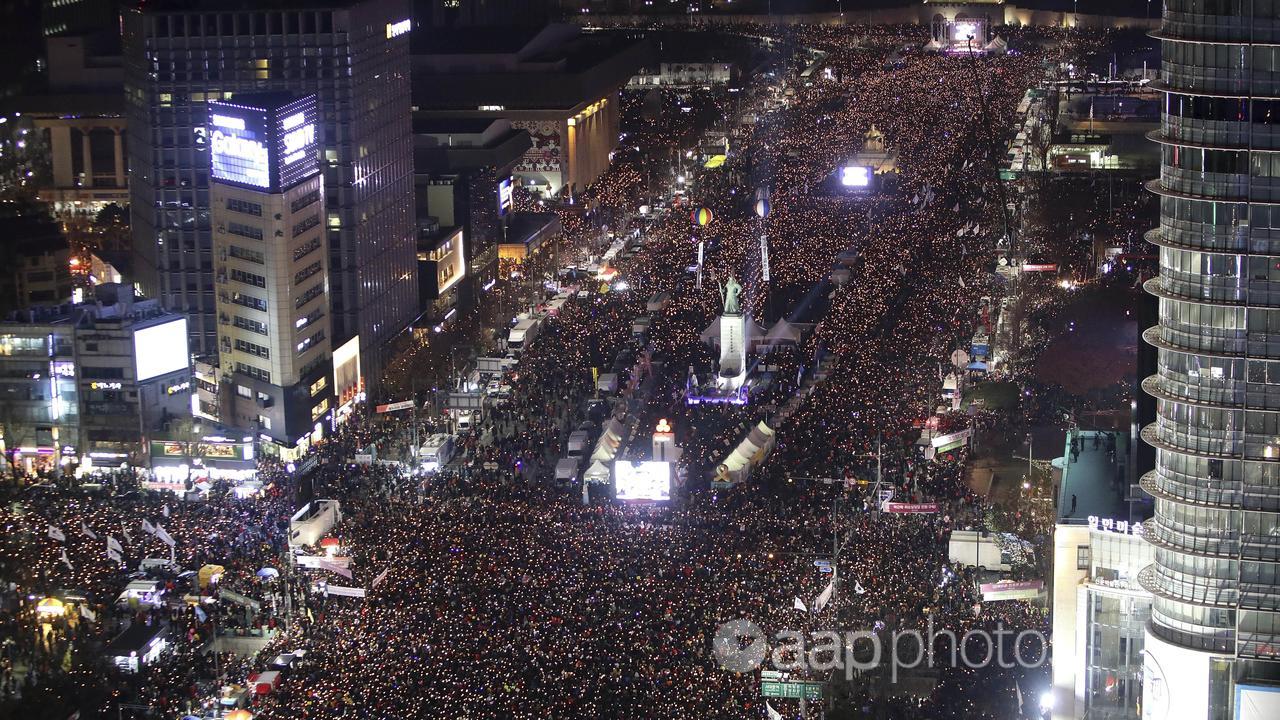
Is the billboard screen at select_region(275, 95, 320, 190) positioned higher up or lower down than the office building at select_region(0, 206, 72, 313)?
higher up

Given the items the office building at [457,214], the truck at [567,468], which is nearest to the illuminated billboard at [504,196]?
the office building at [457,214]

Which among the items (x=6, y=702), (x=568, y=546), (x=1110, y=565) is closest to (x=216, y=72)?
(x=568, y=546)

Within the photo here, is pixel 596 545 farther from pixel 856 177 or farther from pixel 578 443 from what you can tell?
pixel 856 177

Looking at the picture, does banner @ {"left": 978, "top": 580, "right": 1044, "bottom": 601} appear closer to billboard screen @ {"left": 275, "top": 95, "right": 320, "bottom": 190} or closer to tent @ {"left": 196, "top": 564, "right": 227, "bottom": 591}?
tent @ {"left": 196, "top": 564, "right": 227, "bottom": 591}

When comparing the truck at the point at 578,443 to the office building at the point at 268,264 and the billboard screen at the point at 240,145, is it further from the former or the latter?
the billboard screen at the point at 240,145

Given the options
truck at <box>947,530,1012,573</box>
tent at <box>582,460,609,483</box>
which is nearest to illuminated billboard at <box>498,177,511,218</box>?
tent at <box>582,460,609,483</box>

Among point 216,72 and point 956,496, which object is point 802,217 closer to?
point 216,72
